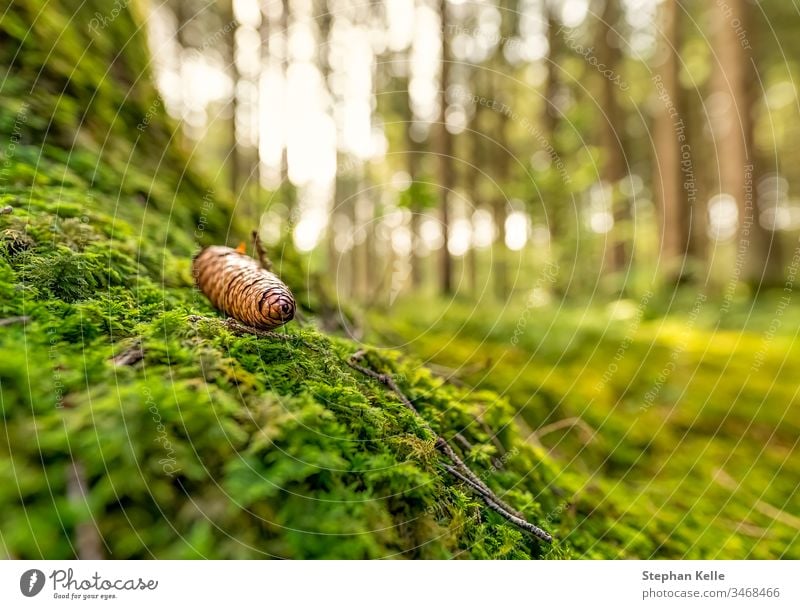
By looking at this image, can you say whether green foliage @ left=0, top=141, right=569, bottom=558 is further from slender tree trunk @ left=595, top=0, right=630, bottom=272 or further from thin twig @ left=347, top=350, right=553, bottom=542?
slender tree trunk @ left=595, top=0, right=630, bottom=272

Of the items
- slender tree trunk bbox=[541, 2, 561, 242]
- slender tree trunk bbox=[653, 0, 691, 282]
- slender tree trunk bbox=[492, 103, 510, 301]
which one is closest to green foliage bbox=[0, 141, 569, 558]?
slender tree trunk bbox=[653, 0, 691, 282]

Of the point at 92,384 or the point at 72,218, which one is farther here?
the point at 72,218

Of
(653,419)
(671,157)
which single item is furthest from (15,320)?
(671,157)

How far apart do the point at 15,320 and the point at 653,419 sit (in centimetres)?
332

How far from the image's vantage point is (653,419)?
2.99m

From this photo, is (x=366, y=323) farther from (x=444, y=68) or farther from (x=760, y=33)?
(x=760, y=33)

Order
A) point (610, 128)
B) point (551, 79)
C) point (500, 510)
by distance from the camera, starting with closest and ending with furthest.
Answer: point (500, 510) → point (610, 128) → point (551, 79)

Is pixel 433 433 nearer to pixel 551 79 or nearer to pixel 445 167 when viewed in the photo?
pixel 445 167

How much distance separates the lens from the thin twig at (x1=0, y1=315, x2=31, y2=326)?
109 cm

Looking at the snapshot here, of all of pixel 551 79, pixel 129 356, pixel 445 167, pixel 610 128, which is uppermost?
pixel 551 79

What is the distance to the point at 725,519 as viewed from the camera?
2047mm

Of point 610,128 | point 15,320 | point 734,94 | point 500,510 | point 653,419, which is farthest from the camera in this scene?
point 610,128
